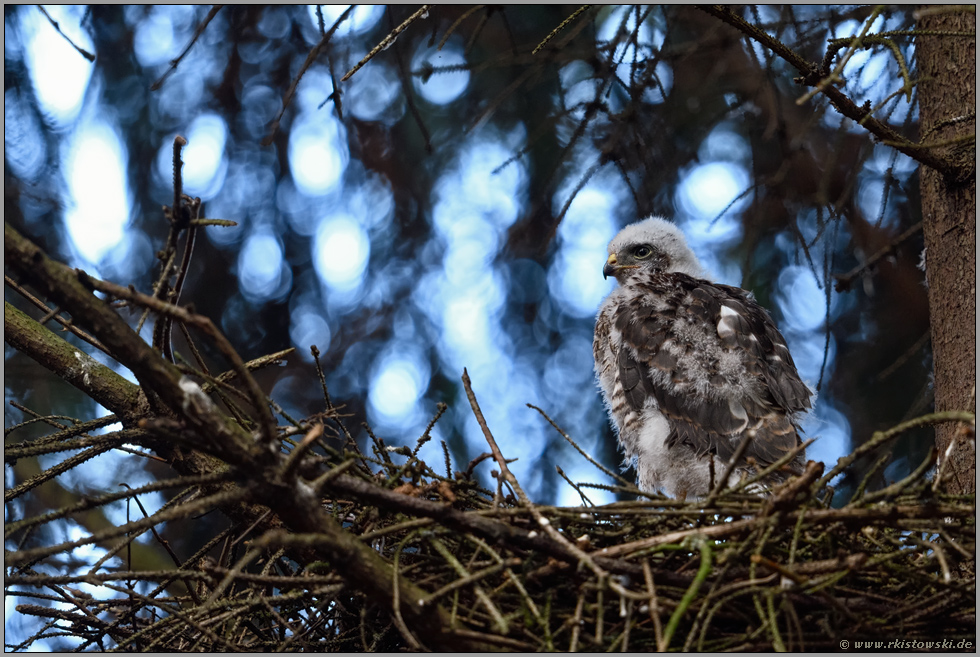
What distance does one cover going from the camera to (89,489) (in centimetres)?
411

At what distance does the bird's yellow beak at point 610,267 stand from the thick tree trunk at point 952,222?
1616mm

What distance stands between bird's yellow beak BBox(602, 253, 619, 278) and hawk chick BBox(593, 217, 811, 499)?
0.30 m

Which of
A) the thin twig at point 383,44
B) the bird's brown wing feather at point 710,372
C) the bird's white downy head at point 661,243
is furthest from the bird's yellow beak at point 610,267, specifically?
the thin twig at point 383,44

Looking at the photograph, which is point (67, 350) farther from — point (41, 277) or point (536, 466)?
point (536, 466)

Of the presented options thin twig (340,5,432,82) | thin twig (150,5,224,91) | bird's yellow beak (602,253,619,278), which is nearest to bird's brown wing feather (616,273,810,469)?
bird's yellow beak (602,253,619,278)

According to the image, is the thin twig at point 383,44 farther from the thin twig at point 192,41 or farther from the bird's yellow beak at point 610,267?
the bird's yellow beak at point 610,267

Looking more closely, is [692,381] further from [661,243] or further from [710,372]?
[661,243]

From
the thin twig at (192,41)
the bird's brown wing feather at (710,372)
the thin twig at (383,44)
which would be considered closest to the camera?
the thin twig at (383,44)

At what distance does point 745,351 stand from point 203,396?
259cm

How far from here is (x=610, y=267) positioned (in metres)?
4.32

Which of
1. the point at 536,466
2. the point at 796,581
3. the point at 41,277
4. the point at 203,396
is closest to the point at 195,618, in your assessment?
the point at 203,396

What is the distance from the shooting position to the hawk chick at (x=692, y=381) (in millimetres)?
3248

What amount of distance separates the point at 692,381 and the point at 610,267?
111 centimetres

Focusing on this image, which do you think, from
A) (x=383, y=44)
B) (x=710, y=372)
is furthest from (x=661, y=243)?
(x=383, y=44)
